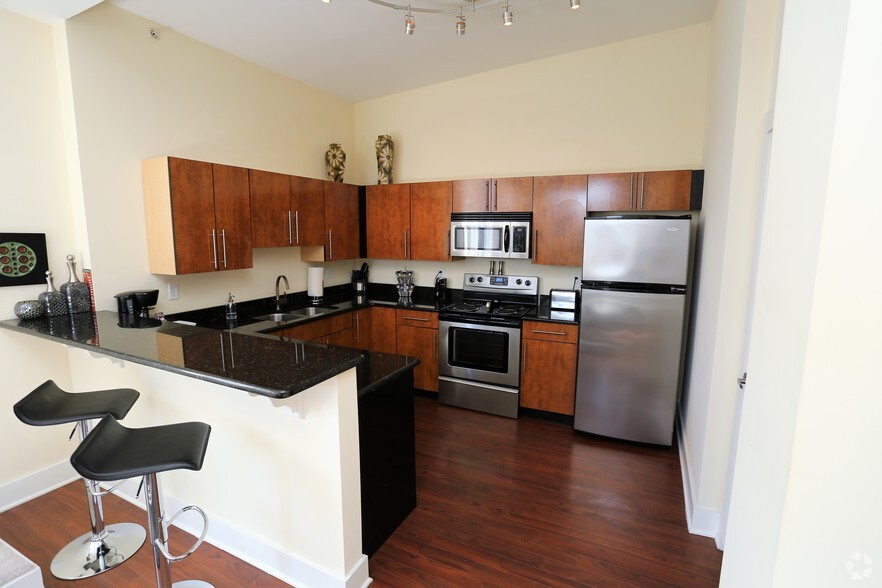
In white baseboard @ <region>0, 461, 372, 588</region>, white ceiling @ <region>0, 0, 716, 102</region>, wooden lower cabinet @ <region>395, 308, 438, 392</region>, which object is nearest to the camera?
white baseboard @ <region>0, 461, 372, 588</region>

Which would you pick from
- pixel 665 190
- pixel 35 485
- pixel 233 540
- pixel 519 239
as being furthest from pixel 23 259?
pixel 665 190

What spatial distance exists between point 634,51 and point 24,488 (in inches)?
208

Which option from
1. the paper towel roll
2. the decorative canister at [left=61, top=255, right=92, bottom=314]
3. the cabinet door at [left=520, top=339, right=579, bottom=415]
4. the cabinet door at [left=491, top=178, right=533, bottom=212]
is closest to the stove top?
the cabinet door at [left=520, top=339, right=579, bottom=415]

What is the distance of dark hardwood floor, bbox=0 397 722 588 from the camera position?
6.42 feet

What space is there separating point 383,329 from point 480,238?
4.37 ft

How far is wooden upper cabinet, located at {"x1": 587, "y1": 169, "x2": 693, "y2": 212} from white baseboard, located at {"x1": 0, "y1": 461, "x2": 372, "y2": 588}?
300cm

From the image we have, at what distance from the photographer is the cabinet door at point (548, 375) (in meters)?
3.43

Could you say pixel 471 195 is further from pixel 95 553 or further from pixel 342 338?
pixel 95 553

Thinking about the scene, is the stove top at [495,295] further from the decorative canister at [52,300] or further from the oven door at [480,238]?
the decorative canister at [52,300]

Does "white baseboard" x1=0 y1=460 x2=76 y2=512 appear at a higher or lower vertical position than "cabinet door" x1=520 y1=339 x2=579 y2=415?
lower

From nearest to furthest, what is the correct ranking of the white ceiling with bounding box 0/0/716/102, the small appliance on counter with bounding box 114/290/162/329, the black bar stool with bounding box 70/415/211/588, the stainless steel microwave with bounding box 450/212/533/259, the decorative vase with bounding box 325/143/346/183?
the black bar stool with bounding box 70/415/211/588 → the small appliance on counter with bounding box 114/290/162/329 → the white ceiling with bounding box 0/0/716/102 → the stainless steel microwave with bounding box 450/212/533/259 → the decorative vase with bounding box 325/143/346/183

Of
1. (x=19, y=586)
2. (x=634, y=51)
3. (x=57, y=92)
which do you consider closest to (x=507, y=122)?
(x=634, y=51)

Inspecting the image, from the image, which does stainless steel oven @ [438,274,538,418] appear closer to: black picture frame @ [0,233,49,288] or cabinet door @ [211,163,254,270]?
cabinet door @ [211,163,254,270]

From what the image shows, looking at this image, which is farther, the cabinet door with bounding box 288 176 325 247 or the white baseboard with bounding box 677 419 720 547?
the cabinet door with bounding box 288 176 325 247
